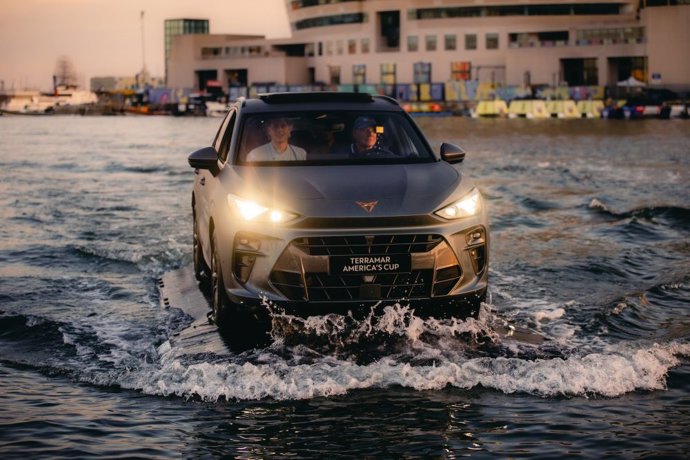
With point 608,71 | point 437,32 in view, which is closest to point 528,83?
point 608,71

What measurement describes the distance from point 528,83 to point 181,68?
207ft

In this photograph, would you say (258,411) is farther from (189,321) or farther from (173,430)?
(189,321)

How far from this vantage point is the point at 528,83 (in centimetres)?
12550

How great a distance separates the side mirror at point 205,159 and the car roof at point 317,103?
655 mm

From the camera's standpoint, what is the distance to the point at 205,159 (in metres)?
8.89

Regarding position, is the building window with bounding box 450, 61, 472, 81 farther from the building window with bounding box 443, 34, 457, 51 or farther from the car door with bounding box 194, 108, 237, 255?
the car door with bounding box 194, 108, 237, 255

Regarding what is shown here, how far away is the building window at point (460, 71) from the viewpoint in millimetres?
136000

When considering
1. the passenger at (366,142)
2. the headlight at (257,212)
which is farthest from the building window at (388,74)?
the headlight at (257,212)

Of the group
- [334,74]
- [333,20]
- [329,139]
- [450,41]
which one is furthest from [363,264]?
[333,20]

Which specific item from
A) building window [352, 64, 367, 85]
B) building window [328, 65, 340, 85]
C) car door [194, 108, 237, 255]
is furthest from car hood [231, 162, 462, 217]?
building window [328, 65, 340, 85]

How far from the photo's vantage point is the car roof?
373 inches

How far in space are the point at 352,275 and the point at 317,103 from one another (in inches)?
91.1

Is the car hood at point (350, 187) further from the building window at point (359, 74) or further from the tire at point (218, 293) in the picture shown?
the building window at point (359, 74)

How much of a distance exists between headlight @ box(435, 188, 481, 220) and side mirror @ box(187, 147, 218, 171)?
6.51 feet
